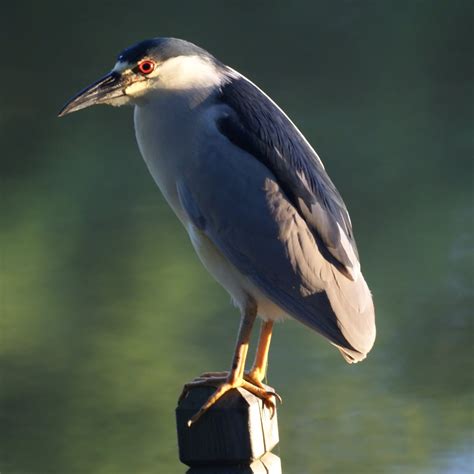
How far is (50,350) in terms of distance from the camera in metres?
3.95

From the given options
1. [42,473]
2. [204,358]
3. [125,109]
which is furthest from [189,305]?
[125,109]

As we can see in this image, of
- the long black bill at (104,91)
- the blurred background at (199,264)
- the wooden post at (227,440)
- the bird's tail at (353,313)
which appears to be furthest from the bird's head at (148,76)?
the blurred background at (199,264)

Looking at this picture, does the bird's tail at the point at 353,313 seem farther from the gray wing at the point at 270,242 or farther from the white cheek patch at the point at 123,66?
the white cheek patch at the point at 123,66

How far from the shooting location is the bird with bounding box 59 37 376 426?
1.83 meters

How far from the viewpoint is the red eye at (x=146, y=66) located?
191cm

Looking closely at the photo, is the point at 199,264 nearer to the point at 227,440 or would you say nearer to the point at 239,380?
the point at 239,380

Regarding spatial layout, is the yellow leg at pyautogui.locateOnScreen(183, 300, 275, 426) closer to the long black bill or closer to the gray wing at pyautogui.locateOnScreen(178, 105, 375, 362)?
the gray wing at pyautogui.locateOnScreen(178, 105, 375, 362)

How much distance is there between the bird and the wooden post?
0.72 feet

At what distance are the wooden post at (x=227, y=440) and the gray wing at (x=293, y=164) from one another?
1.19 feet

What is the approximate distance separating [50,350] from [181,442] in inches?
96.8

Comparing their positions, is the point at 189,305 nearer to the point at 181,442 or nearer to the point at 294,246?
the point at 294,246

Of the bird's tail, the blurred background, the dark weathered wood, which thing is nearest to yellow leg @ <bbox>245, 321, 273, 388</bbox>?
the bird's tail

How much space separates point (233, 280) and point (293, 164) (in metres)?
0.21

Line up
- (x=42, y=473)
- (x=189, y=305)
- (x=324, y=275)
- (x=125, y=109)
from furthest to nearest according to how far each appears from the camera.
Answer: (x=125, y=109), (x=189, y=305), (x=42, y=473), (x=324, y=275)
